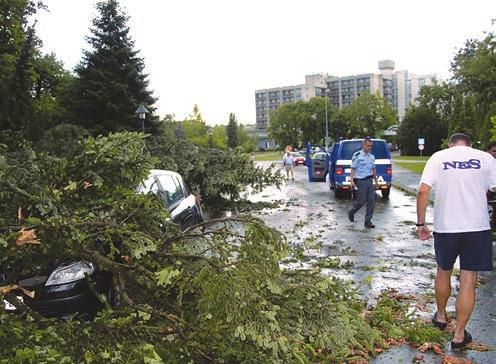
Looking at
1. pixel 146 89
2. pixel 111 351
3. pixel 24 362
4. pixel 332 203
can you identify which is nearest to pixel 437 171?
pixel 111 351

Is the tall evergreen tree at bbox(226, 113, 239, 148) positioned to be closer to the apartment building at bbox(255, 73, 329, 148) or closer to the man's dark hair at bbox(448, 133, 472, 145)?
the apartment building at bbox(255, 73, 329, 148)

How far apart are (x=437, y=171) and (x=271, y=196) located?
47.8 ft

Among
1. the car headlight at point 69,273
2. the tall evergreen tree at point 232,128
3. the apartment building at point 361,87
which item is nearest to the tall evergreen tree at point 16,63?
the car headlight at point 69,273

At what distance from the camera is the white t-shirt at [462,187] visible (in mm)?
4555

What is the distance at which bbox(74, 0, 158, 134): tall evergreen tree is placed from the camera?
90.8ft

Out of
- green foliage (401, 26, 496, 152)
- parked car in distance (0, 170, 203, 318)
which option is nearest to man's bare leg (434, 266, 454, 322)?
parked car in distance (0, 170, 203, 318)

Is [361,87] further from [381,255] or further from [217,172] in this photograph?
[381,255]

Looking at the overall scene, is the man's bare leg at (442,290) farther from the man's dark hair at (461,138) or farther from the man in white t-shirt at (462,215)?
the man's dark hair at (461,138)

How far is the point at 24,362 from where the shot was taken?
2.58m

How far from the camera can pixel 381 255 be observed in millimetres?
8203

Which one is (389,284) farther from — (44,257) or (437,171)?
(44,257)

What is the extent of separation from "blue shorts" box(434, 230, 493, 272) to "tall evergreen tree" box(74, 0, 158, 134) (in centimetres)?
2361

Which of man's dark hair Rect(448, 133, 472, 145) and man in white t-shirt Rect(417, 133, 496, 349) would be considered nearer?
man in white t-shirt Rect(417, 133, 496, 349)

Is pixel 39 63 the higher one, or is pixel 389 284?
pixel 39 63
